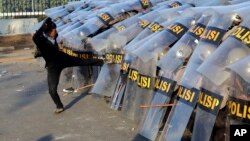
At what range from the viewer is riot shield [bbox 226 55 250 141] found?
A: 500 centimetres

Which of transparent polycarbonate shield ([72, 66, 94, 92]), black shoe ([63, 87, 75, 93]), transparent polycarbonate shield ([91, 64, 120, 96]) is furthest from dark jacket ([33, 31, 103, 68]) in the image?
black shoe ([63, 87, 75, 93])

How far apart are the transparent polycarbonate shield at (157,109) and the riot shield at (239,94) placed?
128 centimetres

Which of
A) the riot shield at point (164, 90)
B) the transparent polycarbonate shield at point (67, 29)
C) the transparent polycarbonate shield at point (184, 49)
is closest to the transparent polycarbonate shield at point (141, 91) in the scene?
the riot shield at point (164, 90)

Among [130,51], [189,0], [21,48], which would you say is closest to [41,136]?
[130,51]

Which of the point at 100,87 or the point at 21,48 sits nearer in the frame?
the point at 100,87

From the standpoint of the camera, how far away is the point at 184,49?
6.57 m

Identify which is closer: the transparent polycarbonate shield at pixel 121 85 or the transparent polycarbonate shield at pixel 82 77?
the transparent polycarbonate shield at pixel 121 85

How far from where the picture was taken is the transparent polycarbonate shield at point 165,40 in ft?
23.1

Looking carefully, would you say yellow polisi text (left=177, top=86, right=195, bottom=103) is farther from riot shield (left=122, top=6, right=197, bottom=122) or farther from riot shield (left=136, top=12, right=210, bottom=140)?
riot shield (left=122, top=6, right=197, bottom=122)

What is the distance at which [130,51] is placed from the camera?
7461 millimetres

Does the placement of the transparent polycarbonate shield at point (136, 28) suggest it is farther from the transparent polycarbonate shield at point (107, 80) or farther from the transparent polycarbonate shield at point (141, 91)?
the transparent polycarbonate shield at point (141, 91)

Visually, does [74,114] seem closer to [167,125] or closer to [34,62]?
[167,125]

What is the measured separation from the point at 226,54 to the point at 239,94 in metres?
0.57

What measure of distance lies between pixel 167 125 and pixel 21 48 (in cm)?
1377
